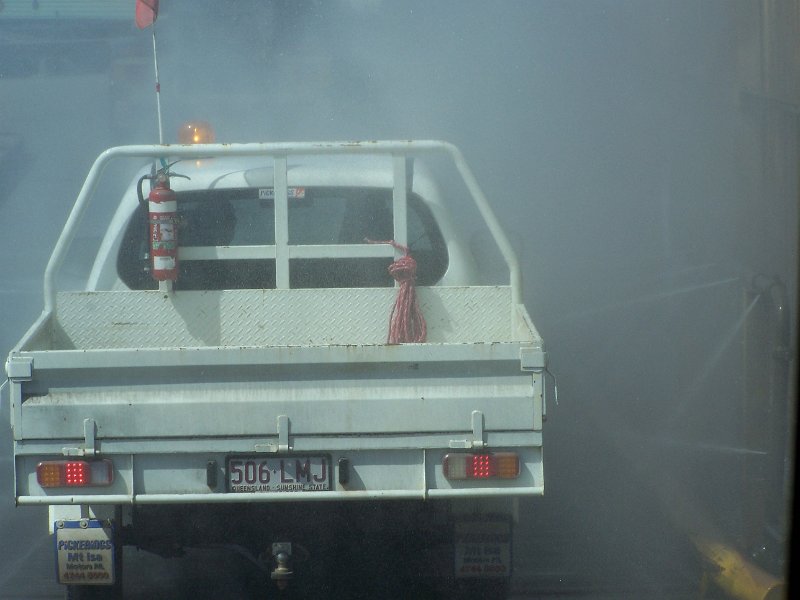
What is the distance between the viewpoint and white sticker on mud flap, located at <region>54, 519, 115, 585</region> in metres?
4.78

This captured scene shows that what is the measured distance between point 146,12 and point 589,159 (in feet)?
30.9

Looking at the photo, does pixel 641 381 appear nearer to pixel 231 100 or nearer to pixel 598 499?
pixel 598 499

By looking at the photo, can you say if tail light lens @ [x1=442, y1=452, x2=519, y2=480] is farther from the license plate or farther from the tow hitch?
the tow hitch

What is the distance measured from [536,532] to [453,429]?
275 centimetres

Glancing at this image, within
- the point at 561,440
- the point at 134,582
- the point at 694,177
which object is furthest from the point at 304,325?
the point at 694,177

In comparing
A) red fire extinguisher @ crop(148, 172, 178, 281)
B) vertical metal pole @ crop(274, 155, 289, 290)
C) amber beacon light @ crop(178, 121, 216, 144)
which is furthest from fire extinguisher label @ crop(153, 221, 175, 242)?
amber beacon light @ crop(178, 121, 216, 144)

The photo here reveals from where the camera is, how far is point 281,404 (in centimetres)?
445

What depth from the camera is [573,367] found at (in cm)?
1093

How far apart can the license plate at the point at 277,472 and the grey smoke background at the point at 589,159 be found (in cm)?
211

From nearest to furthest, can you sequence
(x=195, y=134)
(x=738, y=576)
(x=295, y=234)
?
(x=738, y=576), (x=295, y=234), (x=195, y=134)

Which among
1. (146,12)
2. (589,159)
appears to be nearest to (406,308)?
(146,12)

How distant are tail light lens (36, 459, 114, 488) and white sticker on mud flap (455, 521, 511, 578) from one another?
1354mm

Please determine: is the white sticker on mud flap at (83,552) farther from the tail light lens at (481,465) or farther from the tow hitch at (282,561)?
the tail light lens at (481,465)

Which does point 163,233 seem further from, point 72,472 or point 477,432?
point 477,432
